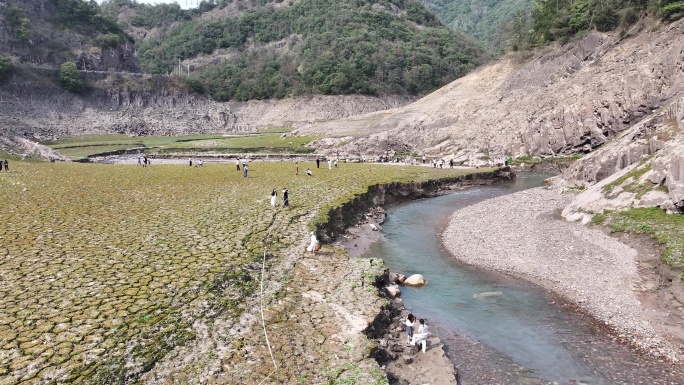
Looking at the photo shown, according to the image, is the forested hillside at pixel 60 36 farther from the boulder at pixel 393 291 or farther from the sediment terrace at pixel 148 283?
the boulder at pixel 393 291

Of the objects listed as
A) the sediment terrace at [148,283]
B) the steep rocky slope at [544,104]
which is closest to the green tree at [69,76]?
the steep rocky slope at [544,104]

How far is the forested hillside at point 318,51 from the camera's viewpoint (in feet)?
465

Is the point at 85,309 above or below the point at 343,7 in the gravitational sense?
below

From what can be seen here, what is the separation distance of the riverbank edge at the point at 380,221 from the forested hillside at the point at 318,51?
88.8m

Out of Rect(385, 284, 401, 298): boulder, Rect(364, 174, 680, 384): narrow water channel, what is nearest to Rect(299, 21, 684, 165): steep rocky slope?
Rect(364, 174, 680, 384): narrow water channel

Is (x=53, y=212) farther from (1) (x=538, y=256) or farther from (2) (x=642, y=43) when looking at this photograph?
(2) (x=642, y=43)

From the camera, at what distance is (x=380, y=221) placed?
35531 millimetres

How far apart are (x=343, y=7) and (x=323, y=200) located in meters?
159

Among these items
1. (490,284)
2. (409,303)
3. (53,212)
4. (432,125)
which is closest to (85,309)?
(409,303)

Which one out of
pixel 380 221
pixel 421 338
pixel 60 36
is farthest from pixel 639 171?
pixel 60 36

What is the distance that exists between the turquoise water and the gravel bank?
1411 millimetres

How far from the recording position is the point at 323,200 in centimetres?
3369

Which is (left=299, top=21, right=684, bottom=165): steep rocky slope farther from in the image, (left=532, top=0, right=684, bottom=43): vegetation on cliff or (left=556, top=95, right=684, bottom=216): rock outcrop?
(left=556, top=95, right=684, bottom=216): rock outcrop

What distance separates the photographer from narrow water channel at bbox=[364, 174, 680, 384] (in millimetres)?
14547
